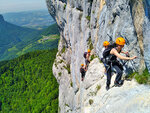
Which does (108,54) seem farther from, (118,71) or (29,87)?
(29,87)

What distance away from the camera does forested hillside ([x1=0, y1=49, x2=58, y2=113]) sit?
5625 cm

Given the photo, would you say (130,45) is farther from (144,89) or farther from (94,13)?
(94,13)

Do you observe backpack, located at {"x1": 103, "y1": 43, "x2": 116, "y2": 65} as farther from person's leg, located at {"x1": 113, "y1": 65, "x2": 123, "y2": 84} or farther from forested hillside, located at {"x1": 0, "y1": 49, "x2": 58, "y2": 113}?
forested hillside, located at {"x1": 0, "y1": 49, "x2": 58, "y2": 113}

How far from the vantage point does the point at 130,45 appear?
7.94 meters

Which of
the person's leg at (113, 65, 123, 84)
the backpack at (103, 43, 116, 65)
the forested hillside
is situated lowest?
the forested hillside

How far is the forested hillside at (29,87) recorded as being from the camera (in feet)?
185

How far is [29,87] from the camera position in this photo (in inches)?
2827

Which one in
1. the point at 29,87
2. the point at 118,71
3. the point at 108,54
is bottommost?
the point at 29,87

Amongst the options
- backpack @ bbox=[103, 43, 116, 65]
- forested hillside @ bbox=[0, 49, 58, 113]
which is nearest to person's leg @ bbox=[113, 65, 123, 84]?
backpack @ bbox=[103, 43, 116, 65]

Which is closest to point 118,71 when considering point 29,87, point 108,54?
point 108,54

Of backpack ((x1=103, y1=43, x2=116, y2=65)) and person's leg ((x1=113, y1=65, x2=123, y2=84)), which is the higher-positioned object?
backpack ((x1=103, y1=43, x2=116, y2=65))

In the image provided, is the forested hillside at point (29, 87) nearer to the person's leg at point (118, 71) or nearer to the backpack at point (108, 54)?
the person's leg at point (118, 71)

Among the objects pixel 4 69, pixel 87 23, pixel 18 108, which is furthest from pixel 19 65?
pixel 87 23

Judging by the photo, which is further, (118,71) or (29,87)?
(29,87)
